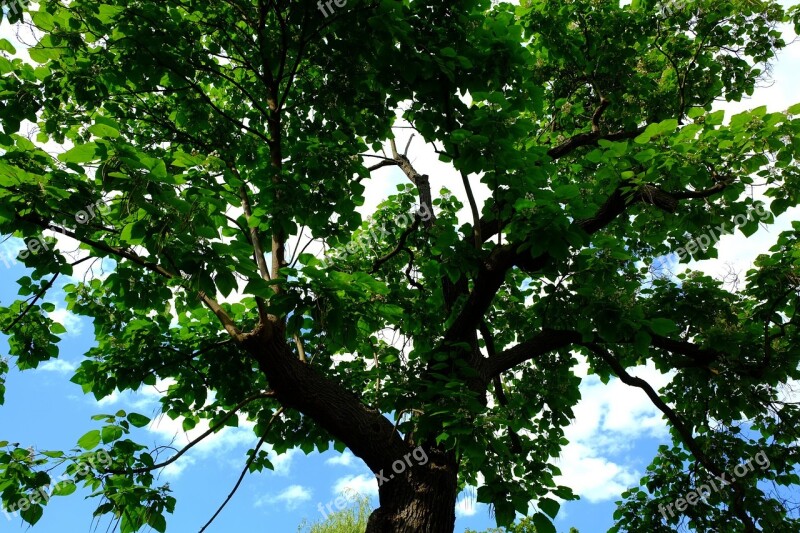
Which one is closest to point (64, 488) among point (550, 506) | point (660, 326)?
point (550, 506)

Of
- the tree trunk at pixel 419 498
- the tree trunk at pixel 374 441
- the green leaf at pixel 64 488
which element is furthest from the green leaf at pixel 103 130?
the tree trunk at pixel 419 498

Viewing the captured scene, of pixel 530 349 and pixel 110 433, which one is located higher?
pixel 530 349

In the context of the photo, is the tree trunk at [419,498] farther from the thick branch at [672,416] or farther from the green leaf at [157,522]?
the thick branch at [672,416]

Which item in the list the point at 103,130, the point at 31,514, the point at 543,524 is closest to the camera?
the point at 103,130

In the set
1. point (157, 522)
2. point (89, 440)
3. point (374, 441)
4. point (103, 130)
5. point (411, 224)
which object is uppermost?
point (411, 224)

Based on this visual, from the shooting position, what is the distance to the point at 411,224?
6266mm

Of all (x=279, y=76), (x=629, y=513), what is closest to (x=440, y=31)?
(x=279, y=76)

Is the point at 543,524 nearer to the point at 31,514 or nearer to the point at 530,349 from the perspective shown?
the point at 530,349

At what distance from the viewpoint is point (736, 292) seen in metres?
5.57

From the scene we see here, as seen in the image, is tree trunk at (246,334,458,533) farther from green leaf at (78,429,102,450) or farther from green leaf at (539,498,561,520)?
green leaf at (78,429,102,450)

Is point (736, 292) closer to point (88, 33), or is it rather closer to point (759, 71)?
point (759, 71)

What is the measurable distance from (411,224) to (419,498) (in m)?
3.23

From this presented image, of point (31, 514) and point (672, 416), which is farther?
point (672, 416)

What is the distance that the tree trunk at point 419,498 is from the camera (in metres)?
3.80
